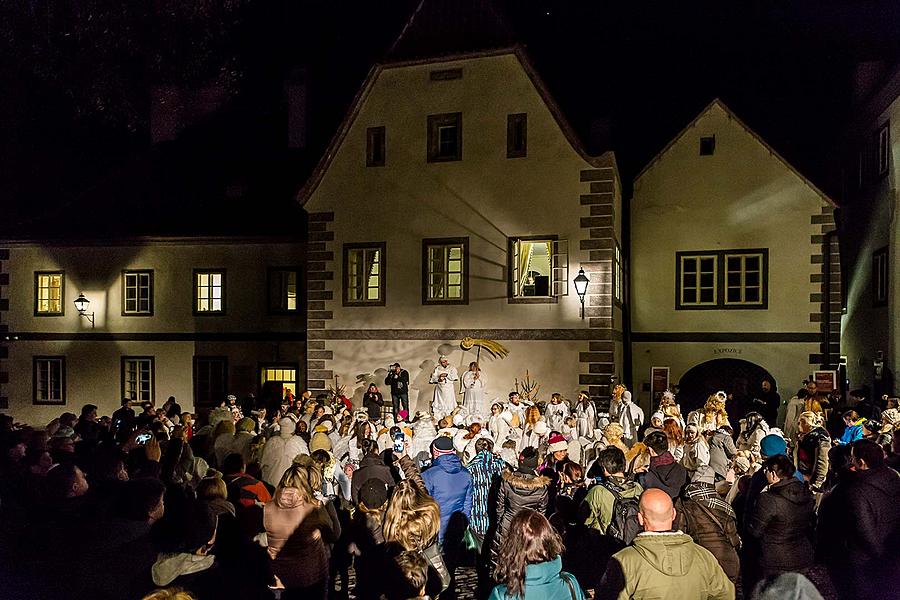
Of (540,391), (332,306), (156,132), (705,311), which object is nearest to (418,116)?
(332,306)

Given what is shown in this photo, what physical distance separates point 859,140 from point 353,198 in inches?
565

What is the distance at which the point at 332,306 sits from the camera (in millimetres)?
21344

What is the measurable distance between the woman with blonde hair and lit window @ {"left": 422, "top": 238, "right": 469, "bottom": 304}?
567 inches

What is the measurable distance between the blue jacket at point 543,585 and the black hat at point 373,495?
2.25 m

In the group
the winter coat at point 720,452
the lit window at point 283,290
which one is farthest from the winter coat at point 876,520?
the lit window at point 283,290

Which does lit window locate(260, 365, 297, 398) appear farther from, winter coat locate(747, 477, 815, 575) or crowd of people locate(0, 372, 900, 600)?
winter coat locate(747, 477, 815, 575)

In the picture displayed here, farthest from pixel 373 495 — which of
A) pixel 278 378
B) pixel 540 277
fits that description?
pixel 278 378

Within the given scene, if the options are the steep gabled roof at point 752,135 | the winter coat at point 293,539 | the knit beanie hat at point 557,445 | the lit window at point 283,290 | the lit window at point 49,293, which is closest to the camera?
the winter coat at point 293,539

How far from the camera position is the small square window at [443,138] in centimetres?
2033

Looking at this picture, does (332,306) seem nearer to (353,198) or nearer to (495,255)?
(353,198)

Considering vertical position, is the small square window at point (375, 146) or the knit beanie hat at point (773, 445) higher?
the small square window at point (375, 146)

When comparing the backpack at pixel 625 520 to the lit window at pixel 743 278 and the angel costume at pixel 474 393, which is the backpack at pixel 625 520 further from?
the lit window at pixel 743 278

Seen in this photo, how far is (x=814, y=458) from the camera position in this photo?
8734 mm

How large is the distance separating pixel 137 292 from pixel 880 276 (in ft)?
73.6
